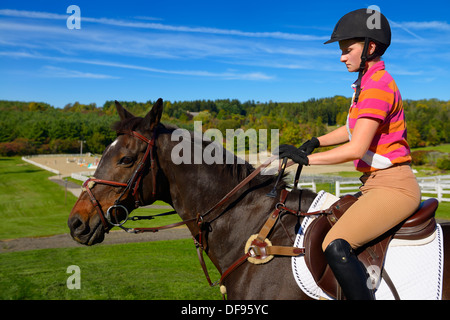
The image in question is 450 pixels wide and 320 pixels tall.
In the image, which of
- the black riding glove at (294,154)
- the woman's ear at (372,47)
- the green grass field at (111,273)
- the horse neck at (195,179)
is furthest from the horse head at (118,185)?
the green grass field at (111,273)

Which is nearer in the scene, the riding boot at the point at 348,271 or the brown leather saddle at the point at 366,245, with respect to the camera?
the riding boot at the point at 348,271

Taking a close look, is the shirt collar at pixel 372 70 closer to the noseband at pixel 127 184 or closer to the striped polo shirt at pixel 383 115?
the striped polo shirt at pixel 383 115

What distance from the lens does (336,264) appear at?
2.52m

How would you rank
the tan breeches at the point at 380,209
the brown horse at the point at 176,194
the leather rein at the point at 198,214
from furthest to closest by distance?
the brown horse at the point at 176,194, the leather rein at the point at 198,214, the tan breeches at the point at 380,209

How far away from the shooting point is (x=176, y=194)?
11.2 ft

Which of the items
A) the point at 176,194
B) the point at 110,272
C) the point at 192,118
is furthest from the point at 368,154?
the point at 192,118

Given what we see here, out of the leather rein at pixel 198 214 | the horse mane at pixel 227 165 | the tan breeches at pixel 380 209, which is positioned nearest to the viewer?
the tan breeches at pixel 380 209

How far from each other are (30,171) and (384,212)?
2698 inches

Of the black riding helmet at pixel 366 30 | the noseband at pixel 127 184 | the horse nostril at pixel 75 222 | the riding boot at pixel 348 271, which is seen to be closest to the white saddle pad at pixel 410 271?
the riding boot at pixel 348 271

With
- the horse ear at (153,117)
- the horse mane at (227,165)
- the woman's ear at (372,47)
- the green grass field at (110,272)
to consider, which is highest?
the woman's ear at (372,47)

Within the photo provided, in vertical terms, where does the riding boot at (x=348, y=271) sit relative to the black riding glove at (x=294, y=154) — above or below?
below

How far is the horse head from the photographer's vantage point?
3.19 meters

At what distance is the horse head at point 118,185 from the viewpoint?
319 centimetres

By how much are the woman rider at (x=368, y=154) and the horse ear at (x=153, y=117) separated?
1.24 metres
